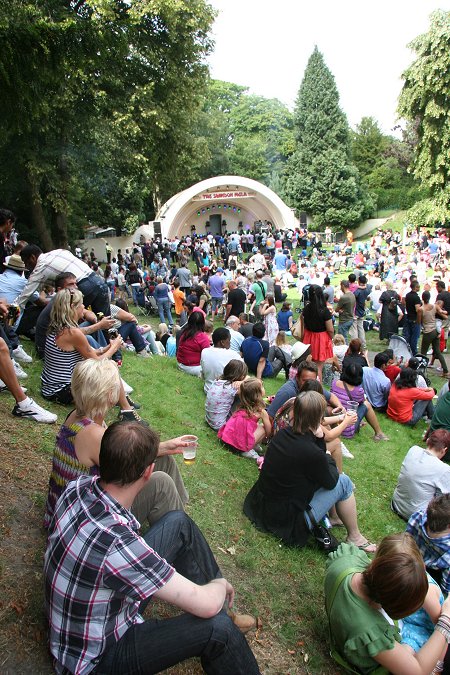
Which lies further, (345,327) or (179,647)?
(345,327)

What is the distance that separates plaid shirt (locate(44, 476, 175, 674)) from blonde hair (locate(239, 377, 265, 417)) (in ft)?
9.54

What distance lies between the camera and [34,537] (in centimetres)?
326

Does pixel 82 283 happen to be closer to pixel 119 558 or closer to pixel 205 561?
pixel 205 561

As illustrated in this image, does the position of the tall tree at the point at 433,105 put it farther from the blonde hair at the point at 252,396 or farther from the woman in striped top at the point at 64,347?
the woman in striped top at the point at 64,347

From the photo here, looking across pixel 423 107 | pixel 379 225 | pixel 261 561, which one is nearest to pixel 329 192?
pixel 379 225

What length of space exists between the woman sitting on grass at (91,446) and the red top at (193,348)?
4.62 m

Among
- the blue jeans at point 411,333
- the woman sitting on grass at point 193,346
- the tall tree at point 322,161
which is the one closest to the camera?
the woman sitting on grass at point 193,346

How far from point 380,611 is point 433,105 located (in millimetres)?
29902

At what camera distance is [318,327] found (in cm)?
758

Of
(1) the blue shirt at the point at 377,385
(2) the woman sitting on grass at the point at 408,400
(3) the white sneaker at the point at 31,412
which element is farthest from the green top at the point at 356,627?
(1) the blue shirt at the point at 377,385

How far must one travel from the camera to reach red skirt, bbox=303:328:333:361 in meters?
7.61

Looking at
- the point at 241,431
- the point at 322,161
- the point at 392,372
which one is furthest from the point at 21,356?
the point at 322,161

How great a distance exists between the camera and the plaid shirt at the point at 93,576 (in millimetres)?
2055

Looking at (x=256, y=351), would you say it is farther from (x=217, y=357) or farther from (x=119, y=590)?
(x=119, y=590)
